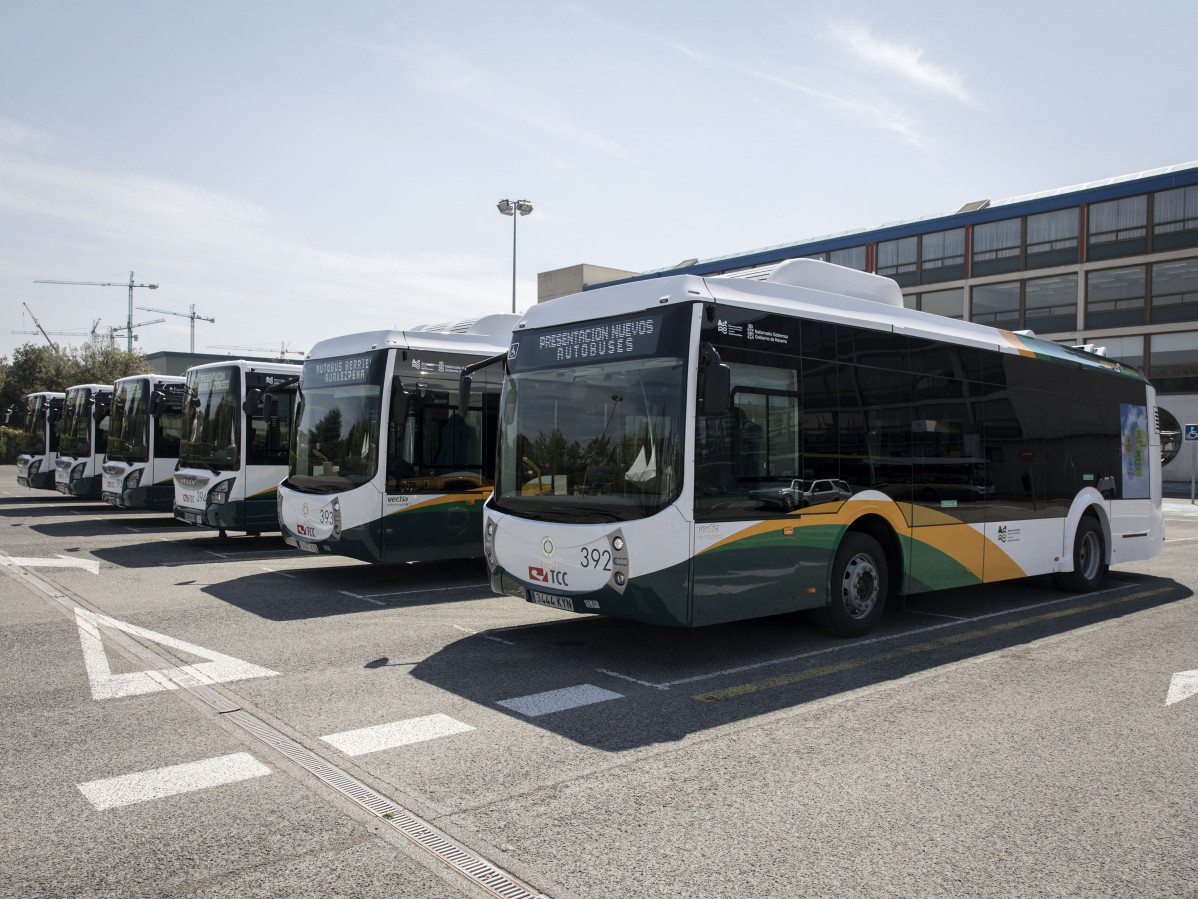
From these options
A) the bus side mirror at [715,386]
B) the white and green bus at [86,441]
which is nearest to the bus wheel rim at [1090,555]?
the bus side mirror at [715,386]

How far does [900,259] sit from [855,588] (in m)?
41.1

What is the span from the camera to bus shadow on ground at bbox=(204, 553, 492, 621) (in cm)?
973

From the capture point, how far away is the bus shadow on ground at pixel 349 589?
9.73m

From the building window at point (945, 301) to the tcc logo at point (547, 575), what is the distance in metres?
39.7

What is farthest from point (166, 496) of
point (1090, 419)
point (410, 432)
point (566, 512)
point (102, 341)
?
point (102, 341)

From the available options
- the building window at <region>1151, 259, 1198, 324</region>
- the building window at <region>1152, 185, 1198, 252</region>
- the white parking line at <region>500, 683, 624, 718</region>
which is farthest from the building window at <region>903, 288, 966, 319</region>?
the white parking line at <region>500, 683, 624, 718</region>

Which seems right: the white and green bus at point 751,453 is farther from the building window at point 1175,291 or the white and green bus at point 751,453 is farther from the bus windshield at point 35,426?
the building window at point 1175,291

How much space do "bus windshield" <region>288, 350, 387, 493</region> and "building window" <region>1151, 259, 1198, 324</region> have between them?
37.3m

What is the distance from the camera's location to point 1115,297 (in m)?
39.0

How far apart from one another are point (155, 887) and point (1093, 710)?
5.56 meters

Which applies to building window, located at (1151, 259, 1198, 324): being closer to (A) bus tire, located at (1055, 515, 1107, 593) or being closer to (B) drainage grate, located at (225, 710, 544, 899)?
(A) bus tire, located at (1055, 515, 1107, 593)

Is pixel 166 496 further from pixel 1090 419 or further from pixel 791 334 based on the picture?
pixel 1090 419

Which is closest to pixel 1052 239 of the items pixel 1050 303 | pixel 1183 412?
pixel 1050 303

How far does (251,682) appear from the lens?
21.4ft
